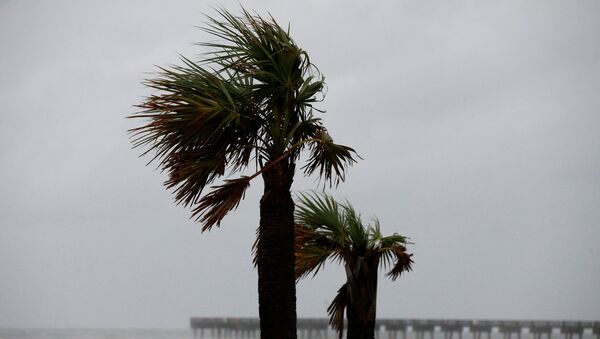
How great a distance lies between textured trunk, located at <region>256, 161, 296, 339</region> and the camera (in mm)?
10516

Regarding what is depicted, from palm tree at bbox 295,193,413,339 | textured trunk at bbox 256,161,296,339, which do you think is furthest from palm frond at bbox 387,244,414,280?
textured trunk at bbox 256,161,296,339

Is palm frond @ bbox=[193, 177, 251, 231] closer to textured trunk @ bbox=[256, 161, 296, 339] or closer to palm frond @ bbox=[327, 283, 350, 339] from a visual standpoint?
textured trunk @ bbox=[256, 161, 296, 339]

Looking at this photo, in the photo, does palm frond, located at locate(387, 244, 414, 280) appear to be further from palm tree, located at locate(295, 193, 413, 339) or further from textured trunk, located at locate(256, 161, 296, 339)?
textured trunk, located at locate(256, 161, 296, 339)

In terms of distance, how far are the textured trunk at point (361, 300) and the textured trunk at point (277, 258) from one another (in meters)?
4.10

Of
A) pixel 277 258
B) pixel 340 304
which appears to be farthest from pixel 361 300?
pixel 277 258

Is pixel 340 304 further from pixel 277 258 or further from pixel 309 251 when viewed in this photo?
pixel 277 258

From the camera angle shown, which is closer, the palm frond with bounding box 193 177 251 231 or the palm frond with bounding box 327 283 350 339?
the palm frond with bounding box 193 177 251 231

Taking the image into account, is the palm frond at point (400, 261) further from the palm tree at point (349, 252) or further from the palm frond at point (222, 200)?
the palm frond at point (222, 200)

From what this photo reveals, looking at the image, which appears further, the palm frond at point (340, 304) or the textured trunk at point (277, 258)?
the palm frond at point (340, 304)

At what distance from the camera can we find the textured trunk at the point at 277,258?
1052cm

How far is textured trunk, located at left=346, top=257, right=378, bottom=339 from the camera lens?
14.6 m

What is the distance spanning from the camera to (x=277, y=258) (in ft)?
35.1

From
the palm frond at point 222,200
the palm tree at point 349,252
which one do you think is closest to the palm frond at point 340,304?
the palm tree at point 349,252

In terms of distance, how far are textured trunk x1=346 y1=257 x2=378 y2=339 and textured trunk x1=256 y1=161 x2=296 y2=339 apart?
4099 mm
